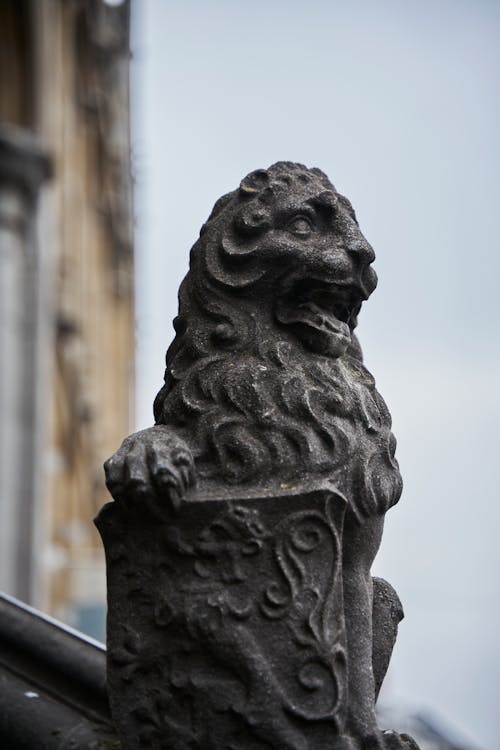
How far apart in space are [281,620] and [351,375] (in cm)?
58

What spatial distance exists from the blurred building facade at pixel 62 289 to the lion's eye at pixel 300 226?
829 centimetres

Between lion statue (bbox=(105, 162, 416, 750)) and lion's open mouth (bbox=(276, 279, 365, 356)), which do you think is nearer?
lion statue (bbox=(105, 162, 416, 750))

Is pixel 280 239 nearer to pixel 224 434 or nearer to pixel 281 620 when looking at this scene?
pixel 224 434

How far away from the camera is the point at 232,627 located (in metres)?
2.48

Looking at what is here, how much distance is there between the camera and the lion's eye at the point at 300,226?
2.80 metres

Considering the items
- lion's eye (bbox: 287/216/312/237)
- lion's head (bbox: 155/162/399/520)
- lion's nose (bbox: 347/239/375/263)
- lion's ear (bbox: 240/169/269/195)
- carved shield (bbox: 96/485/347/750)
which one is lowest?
carved shield (bbox: 96/485/347/750)

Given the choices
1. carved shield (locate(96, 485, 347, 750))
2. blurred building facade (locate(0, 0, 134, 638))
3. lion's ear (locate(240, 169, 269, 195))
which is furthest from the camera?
blurred building facade (locate(0, 0, 134, 638))

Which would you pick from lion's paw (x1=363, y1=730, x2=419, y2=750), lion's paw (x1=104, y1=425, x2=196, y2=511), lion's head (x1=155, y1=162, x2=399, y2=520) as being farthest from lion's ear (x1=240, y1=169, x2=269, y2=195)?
lion's paw (x1=363, y1=730, x2=419, y2=750)

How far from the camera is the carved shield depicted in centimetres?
246

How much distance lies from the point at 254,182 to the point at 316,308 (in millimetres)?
342

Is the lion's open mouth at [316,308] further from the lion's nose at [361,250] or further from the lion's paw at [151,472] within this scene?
the lion's paw at [151,472]

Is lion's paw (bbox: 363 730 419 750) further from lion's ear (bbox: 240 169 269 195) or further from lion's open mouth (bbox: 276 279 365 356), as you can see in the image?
lion's ear (bbox: 240 169 269 195)

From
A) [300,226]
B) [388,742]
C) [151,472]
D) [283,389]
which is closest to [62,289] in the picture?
[300,226]

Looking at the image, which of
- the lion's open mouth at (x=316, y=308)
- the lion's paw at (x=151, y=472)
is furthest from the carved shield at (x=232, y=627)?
the lion's open mouth at (x=316, y=308)
